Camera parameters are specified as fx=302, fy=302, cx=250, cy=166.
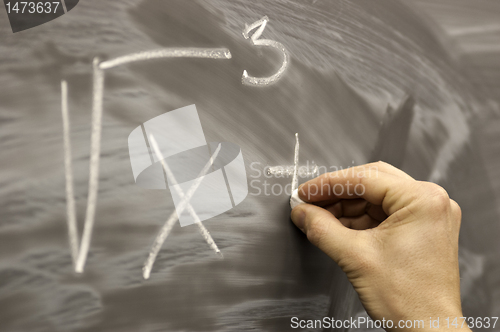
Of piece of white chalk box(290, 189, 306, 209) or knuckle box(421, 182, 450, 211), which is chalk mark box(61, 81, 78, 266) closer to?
piece of white chalk box(290, 189, 306, 209)

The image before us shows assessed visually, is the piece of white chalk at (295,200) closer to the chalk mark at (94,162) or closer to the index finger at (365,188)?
the index finger at (365,188)

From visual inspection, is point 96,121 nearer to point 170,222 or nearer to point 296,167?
point 170,222

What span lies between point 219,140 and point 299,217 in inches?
5.6

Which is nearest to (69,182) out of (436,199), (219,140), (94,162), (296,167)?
(94,162)

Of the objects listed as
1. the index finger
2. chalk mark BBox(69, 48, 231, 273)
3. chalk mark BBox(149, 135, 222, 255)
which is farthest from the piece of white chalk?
chalk mark BBox(69, 48, 231, 273)

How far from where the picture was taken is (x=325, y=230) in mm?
360

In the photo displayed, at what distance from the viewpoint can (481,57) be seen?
21.2 inches

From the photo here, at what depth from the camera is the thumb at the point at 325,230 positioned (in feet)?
1.15

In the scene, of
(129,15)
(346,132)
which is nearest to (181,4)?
(129,15)

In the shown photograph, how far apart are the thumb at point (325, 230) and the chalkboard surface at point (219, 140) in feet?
0.11

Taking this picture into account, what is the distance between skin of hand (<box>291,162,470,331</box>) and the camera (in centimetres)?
33

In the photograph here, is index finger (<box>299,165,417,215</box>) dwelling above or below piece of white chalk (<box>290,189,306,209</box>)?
above

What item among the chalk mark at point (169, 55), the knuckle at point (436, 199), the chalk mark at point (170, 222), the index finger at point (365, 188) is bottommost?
the chalk mark at point (170, 222)

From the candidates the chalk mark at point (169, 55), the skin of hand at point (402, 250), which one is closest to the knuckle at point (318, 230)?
the skin of hand at point (402, 250)
